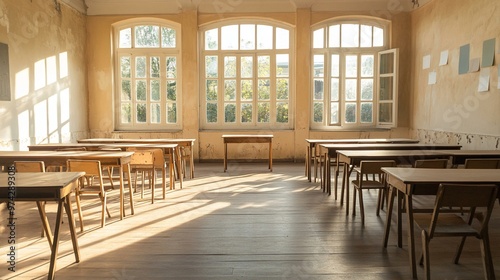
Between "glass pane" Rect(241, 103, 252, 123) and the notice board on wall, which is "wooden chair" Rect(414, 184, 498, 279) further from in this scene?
"glass pane" Rect(241, 103, 252, 123)

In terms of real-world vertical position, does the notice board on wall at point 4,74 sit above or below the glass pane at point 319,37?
below

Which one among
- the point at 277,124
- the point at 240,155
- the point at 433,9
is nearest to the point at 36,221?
the point at 240,155

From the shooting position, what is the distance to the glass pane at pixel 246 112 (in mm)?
10539

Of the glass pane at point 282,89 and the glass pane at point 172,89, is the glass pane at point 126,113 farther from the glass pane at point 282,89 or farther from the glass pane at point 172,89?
the glass pane at point 282,89

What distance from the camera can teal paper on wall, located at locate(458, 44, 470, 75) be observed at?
7250 millimetres

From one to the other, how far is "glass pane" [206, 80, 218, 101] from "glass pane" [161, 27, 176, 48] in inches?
50.2

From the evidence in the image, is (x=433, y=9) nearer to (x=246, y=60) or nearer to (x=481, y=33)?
(x=481, y=33)

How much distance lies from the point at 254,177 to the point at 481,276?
17.1 feet

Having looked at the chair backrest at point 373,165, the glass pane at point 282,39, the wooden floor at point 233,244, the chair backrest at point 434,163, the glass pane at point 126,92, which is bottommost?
the wooden floor at point 233,244

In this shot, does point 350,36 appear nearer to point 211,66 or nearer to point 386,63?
point 386,63

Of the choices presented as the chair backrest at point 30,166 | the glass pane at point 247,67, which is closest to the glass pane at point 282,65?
the glass pane at point 247,67

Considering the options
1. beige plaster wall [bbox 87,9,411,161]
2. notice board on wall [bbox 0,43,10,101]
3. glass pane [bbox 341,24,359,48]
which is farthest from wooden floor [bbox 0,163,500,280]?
glass pane [bbox 341,24,359,48]

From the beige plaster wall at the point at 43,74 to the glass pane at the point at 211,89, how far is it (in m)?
2.93

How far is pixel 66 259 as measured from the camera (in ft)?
11.8
